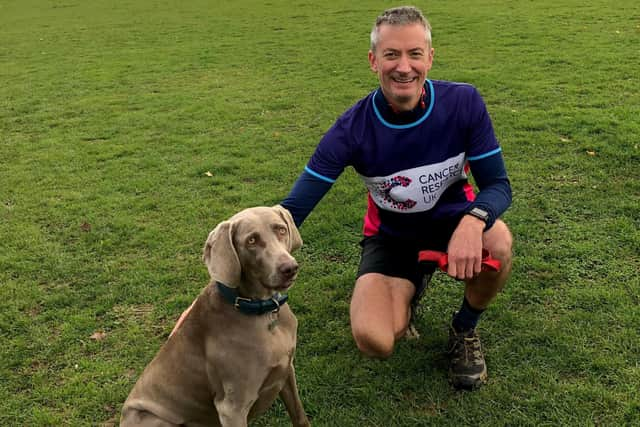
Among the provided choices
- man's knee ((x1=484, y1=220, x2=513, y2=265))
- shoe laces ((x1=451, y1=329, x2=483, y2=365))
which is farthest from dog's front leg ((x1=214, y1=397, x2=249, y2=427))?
man's knee ((x1=484, y1=220, x2=513, y2=265))

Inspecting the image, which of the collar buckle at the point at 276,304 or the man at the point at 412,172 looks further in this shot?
the man at the point at 412,172

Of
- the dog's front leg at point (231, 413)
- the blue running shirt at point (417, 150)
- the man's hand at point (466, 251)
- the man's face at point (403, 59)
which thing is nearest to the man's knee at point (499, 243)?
the blue running shirt at point (417, 150)

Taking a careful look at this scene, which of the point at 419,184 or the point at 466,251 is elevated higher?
the point at 419,184

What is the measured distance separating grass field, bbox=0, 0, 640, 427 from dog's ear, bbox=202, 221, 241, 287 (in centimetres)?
126

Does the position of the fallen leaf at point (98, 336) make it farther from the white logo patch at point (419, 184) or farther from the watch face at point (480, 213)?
the watch face at point (480, 213)

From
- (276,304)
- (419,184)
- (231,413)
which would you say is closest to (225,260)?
(276,304)

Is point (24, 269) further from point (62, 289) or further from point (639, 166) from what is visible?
point (639, 166)

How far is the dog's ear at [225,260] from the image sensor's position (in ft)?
8.21

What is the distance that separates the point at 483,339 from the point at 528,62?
830 cm

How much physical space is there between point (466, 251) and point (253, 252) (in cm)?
115

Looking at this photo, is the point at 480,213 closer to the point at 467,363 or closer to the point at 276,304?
the point at 467,363

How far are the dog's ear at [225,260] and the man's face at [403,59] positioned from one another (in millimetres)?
1339

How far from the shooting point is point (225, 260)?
252cm

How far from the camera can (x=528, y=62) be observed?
10.6m
